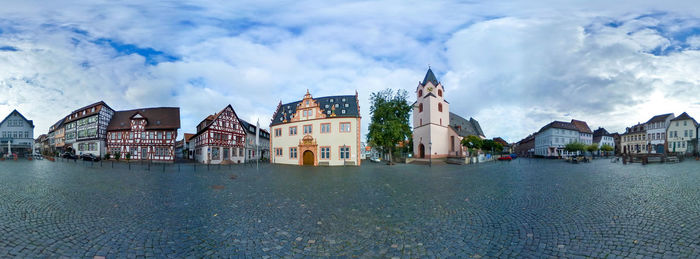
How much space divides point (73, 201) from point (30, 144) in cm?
6982

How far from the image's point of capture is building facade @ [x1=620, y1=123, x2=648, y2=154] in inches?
2579

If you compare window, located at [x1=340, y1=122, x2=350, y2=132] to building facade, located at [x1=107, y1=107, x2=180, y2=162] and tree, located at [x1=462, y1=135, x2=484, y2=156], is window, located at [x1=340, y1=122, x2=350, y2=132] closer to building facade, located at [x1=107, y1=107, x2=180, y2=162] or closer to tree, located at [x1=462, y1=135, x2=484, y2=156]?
tree, located at [x1=462, y1=135, x2=484, y2=156]

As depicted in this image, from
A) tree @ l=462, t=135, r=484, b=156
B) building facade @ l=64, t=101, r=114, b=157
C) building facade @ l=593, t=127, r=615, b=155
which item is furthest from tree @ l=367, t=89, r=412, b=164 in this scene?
building facade @ l=593, t=127, r=615, b=155

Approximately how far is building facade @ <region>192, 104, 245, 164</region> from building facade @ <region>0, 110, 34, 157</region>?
38.3 metres

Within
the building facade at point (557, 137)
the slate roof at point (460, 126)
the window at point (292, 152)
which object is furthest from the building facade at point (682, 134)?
the window at point (292, 152)

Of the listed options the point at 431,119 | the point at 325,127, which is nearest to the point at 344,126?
the point at 325,127

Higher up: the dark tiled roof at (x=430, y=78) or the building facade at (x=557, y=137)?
the dark tiled roof at (x=430, y=78)

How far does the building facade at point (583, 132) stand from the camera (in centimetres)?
7412


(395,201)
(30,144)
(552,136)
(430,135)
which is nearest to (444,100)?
(430,135)

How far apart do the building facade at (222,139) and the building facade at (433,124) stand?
99.6 ft

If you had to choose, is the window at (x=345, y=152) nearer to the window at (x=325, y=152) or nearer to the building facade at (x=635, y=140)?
the window at (x=325, y=152)

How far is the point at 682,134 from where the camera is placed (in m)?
52.7

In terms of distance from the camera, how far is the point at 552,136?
67625 mm

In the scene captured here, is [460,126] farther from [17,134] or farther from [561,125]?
[17,134]
